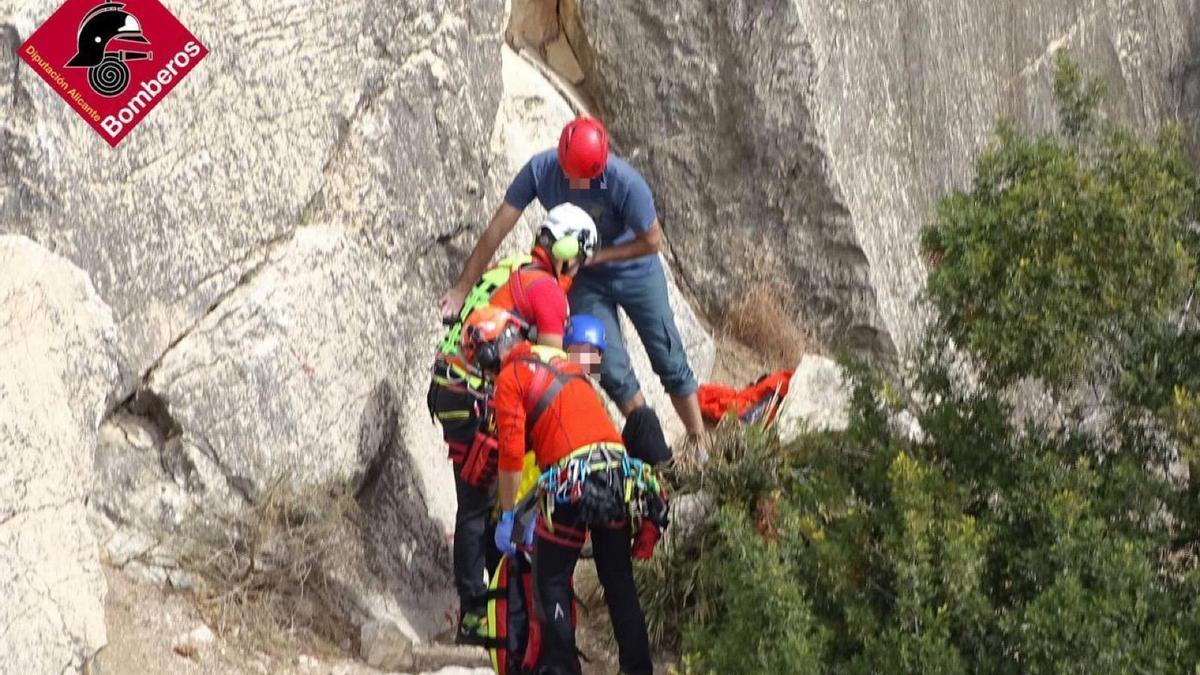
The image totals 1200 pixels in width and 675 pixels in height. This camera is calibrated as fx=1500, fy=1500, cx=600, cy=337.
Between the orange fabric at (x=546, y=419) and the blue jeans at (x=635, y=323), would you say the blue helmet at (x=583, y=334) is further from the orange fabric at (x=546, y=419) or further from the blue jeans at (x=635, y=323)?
the blue jeans at (x=635, y=323)

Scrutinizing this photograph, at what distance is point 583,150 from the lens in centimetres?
691

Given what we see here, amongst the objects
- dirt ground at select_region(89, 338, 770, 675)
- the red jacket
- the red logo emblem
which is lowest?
dirt ground at select_region(89, 338, 770, 675)

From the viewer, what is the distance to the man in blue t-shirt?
704cm

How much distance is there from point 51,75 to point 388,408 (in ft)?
7.19

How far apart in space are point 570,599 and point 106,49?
3.05 m

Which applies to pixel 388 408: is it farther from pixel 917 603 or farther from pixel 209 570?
pixel 917 603

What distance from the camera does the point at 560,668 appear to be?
6.09 metres

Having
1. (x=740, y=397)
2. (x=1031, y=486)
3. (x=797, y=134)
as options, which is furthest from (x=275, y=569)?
(x=797, y=134)

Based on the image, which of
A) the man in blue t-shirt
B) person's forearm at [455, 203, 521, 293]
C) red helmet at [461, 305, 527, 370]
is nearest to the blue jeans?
the man in blue t-shirt

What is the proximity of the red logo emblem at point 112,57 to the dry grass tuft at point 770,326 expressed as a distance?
4.51 m

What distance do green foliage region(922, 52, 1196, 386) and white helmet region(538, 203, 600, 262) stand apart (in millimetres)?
1500

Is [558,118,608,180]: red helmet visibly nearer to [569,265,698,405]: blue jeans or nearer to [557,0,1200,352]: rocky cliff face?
[569,265,698,405]: blue jeans

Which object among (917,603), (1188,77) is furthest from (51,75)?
(1188,77)

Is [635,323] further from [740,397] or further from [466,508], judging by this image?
[466,508]
